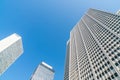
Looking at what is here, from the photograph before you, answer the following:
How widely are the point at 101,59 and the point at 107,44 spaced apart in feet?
27.5

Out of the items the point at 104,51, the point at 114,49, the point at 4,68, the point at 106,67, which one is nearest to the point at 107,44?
the point at 104,51

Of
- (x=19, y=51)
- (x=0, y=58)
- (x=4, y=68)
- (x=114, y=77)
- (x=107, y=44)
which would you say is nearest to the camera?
(x=114, y=77)

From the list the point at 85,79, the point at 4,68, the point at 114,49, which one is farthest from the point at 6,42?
the point at 114,49

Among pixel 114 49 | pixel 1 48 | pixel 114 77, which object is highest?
pixel 1 48

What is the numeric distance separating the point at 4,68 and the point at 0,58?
17377mm

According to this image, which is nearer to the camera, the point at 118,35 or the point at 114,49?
the point at 114,49

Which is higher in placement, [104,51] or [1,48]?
[1,48]

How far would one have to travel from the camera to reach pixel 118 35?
64125 millimetres

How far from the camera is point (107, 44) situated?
67.0 meters

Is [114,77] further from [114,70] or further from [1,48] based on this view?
[1,48]

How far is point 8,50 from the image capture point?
146625 mm

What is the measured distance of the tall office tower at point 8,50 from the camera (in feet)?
454

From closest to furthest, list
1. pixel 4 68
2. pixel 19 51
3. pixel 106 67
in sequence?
pixel 106 67, pixel 4 68, pixel 19 51

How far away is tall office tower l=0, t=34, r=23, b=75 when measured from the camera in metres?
138
